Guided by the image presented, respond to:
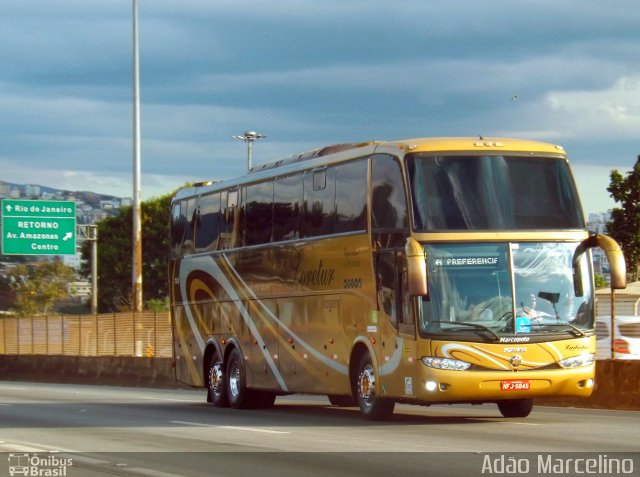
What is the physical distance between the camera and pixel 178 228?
2984 cm

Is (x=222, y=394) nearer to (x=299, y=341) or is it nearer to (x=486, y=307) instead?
(x=299, y=341)

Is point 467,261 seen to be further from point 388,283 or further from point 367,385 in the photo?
point 367,385

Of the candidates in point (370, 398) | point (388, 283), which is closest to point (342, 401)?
point (370, 398)

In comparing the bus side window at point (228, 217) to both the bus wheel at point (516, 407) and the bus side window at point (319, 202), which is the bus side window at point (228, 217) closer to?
the bus side window at point (319, 202)

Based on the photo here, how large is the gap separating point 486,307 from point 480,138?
8.71ft

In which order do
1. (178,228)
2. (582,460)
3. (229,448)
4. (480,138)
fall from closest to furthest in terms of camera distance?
(582,460) → (229,448) → (480,138) → (178,228)

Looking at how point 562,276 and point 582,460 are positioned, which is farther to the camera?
point 562,276

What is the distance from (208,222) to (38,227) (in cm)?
2643

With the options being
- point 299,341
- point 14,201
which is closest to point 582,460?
point 299,341

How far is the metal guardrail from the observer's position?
151 feet

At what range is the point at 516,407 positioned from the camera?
68.9 ft

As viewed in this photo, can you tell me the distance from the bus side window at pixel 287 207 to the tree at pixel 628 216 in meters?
37.2

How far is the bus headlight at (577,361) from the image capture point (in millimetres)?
19141

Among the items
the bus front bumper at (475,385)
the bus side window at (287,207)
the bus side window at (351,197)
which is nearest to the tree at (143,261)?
the bus side window at (287,207)
